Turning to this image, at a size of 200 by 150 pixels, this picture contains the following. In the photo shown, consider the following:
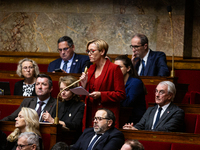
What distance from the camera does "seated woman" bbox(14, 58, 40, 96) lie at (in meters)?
3.13

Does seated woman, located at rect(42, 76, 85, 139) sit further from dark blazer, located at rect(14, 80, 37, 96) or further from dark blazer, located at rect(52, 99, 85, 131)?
dark blazer, located at rect(14, 80, 37, 96)

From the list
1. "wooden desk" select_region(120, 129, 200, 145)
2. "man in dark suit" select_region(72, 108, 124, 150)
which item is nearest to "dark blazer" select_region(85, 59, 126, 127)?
→ "man in dark suit" select_region(72, 108, 124, 150)

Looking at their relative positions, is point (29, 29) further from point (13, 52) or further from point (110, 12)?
point (110, 12)

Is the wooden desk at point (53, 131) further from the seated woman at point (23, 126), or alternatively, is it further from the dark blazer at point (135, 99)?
the dark blazer at point (135, 99)

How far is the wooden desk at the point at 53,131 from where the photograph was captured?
91.4 inches

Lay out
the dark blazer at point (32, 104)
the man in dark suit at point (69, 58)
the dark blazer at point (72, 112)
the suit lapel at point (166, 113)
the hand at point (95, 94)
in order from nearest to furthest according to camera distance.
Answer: the hand at point (95, 94) < the suit lapel at point (166, 113) < the dark blazer at point (72, 112) < the dark blazer at point (32, 104) < the man in dark suit at point (69, 58)

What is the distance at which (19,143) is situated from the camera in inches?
84.5

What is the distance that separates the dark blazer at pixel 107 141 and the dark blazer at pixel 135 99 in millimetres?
491

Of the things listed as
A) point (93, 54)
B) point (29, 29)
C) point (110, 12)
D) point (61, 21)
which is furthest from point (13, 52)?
point (93, 54)

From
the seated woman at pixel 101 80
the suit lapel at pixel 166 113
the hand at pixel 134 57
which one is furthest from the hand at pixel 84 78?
the hand at pixel 134 57

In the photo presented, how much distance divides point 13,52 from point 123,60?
6.99ft

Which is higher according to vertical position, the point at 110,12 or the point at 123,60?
the point at 110,12

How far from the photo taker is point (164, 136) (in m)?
2.16

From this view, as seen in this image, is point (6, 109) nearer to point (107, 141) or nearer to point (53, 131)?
point (53, 131)
